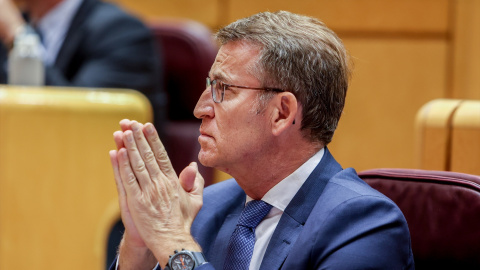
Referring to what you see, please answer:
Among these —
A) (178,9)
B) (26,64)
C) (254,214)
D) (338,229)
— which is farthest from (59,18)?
(338,229)

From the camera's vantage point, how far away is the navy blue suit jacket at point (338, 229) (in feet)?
3.88

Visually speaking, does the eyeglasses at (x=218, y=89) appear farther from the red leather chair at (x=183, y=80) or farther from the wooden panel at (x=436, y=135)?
Answer: the red leather chair at (x=183, y=80)

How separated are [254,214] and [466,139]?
20.9 inches

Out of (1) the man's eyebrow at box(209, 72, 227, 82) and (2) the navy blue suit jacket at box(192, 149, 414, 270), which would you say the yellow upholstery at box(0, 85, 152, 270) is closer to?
(1) the man's eyebrow at box(209, 72, 227, 82)

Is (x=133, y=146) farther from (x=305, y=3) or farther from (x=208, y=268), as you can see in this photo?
(x=305, y=3)

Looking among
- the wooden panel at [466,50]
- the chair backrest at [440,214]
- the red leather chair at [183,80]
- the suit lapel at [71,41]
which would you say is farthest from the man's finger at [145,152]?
the wooden panel at [466,50]

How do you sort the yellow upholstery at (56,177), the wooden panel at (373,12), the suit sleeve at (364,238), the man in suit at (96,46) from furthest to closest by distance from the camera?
the wooden panel at (373,12), the man in suit at (96,46), the yellow upholstery at (56,177), the suit sleeve at (364,238)

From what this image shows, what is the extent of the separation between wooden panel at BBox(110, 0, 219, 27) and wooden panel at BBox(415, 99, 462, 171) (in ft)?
7.13

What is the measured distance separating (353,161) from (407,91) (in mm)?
415

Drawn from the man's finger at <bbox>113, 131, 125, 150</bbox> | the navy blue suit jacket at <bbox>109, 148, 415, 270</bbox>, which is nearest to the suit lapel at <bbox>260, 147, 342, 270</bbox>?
the navy blue suit jacket at <bbox>109, 148, 415, 270</bbox>

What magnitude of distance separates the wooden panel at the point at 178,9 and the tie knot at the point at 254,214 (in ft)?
8.06

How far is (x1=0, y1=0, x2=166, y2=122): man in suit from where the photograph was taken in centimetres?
278

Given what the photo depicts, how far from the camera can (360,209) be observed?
1.22 meters

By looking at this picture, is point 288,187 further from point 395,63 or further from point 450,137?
point 395,63
